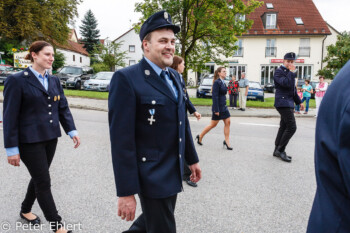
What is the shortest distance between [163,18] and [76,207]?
8.74ft

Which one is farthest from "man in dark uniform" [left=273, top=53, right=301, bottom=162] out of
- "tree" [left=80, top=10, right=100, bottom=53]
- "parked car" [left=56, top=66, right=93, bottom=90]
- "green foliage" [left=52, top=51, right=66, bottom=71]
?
"tree" [left=80, top=10, right=100, bottom=53]

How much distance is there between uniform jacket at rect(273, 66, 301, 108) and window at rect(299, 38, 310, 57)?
32481mm

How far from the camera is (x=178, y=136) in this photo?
2041mm

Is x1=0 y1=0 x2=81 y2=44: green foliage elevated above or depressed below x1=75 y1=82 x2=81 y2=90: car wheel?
above

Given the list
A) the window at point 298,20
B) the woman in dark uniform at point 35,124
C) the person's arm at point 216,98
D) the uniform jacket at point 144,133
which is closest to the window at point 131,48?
the window at point 298,20

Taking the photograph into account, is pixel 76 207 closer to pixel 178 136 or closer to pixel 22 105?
pixel 22 105

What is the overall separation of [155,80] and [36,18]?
3075cm

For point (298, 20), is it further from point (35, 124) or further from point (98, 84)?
point (35, 124)

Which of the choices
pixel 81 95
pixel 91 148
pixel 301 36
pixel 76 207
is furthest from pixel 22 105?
pixel 301 36

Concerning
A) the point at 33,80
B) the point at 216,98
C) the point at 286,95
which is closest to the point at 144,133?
the point at 33,80

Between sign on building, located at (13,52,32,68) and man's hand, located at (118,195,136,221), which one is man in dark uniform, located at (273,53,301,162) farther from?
sign on building, located at (13,52,32,68)

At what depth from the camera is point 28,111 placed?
2.87 m

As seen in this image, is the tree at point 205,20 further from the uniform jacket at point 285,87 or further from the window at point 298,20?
the window at point 298,20

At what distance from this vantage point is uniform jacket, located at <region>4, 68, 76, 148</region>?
2.74m
